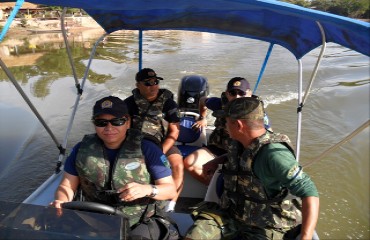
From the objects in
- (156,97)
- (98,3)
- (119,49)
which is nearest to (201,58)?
(119,49)

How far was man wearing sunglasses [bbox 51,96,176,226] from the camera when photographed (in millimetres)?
2127

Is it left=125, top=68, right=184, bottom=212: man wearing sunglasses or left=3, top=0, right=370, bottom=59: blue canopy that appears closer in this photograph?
left=3, top=0, right=370, bottom=59: blue canopy

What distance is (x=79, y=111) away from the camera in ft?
25.6

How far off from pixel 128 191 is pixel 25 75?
11.1 m

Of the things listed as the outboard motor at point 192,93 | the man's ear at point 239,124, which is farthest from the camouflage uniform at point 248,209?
the outboard motor at point 192,93

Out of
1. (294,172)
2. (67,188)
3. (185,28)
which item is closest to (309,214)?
(294,172)

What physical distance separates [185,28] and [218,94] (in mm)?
5186

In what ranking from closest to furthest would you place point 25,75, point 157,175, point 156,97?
1. point 157,175
2. point 156,97
3. point 25,75

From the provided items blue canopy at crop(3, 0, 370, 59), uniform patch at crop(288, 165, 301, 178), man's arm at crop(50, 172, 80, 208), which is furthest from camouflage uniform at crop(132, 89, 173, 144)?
uniform patch at crop(288, 165, 301, 178)

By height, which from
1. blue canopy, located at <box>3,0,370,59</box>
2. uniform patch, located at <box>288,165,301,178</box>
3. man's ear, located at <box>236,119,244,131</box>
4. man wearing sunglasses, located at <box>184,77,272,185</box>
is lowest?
man wearing sunglasses, located at <box>184,77,272,185</box>

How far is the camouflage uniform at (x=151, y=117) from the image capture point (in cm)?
348

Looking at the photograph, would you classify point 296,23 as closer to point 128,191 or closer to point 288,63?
point 128,191

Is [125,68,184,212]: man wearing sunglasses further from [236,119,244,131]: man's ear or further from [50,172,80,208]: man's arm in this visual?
[236,119,244,131]: man's ear

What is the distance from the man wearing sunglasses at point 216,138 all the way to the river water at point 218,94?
144 centimetres
